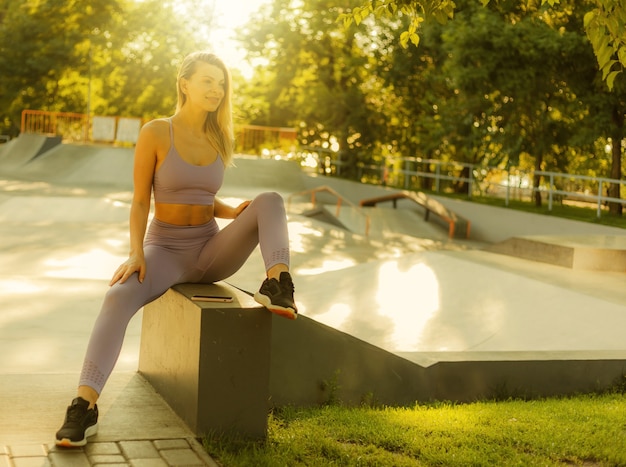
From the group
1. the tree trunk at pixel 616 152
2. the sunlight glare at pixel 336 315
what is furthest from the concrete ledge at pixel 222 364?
the tree trunk at pixel 616 152

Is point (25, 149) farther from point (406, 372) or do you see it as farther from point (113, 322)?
point (113, 322)

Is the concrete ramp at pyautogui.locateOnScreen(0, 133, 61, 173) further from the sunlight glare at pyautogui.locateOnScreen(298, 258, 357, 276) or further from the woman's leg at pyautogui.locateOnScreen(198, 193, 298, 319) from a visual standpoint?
the woman's leg at pyautogui.locateOnScreen(198, 193, 298, 319)

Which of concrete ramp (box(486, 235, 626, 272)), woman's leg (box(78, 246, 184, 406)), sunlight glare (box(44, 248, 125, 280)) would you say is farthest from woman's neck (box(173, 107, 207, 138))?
concrete ramp (box(486, 235, 626, 272))

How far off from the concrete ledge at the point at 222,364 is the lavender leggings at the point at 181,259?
0.71ft

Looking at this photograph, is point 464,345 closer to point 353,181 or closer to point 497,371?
point 497,371

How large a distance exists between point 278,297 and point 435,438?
132 cm

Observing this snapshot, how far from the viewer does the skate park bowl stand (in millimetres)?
6719

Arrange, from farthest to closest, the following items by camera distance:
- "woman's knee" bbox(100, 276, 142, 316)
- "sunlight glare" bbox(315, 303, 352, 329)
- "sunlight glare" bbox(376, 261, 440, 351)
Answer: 1. "sunlight glare" bbox(315, 303, 352, 329)
2. "sunlight glare" bbox(376, 261, 440, 351)
3. "woman's knee" bbox(100, 276, 142, 316)

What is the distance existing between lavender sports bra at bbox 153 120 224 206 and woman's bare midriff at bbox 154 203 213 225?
0.03 m

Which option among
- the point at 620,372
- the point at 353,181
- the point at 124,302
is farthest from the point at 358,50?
the point at 124,302

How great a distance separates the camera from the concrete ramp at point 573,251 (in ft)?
48.6

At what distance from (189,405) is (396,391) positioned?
2.14 m

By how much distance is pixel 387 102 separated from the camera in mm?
36688

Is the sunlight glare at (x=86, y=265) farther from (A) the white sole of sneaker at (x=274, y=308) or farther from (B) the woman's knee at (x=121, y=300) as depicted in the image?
(A) the white sole of sneaker at (x=274, y=308)
